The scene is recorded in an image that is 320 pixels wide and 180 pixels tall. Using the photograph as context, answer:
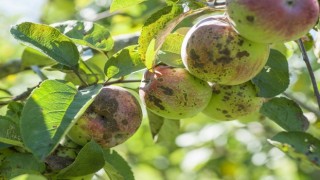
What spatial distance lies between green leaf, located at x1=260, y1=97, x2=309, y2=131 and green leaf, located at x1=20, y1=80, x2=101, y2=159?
1.52ft

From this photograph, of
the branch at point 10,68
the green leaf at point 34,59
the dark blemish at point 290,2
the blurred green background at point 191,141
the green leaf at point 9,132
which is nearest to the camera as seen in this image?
the dark blemish at point 290,2

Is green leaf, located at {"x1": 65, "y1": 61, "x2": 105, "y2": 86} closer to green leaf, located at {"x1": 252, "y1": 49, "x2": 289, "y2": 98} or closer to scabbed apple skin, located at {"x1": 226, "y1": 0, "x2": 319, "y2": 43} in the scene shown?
green leaf, located at {"x1": 252, "y1": 49, "x2": 289, "y2": 98}

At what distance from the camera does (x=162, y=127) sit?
5.41 ft

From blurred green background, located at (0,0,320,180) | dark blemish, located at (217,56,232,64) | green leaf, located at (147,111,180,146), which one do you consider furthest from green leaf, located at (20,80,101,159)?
blurred green background, located at (0,0,320,180)

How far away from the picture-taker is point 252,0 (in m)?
1.02

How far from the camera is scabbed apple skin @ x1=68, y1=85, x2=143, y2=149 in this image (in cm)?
126

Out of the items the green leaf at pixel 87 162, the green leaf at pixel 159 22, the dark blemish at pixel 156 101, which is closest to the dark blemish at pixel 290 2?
the green leaf at pixel 159 22

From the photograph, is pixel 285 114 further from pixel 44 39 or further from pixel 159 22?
pixel 44 39

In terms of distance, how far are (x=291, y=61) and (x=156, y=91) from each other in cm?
107

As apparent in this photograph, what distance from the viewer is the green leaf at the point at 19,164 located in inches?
48.8

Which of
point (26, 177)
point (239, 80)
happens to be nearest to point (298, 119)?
point (239, 80)

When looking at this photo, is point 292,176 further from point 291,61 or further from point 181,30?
point 181,30

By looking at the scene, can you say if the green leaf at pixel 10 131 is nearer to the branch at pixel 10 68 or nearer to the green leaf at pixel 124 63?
the green leaf at pixel 124 63

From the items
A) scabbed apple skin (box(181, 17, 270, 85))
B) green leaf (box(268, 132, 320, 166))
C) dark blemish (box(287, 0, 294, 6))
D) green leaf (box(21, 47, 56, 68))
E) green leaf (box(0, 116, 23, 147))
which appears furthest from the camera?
green leaf (box(21, 47, 56, 68))
